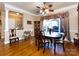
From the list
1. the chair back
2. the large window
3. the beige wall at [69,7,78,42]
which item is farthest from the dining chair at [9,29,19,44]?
the beige wall at [69,7,78,42]

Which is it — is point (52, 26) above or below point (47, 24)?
below

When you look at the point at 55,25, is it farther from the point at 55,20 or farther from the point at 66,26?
the point at 66,26

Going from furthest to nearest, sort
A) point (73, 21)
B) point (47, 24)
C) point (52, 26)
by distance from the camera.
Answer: point (47, 24) < point (52, 26) < point (73, 21)

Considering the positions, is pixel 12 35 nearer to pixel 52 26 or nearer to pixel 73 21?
pixel 52 26

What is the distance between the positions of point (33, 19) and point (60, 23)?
2.14m

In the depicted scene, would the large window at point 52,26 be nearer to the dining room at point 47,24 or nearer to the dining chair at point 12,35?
the dining room at point 47,24

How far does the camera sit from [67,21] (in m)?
5.51

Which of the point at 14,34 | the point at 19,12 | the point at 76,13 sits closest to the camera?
the point at 76,13

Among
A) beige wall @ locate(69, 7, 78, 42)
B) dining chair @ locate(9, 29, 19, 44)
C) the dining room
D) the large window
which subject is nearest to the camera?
the dining room

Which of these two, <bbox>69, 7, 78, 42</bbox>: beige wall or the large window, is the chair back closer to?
the large window

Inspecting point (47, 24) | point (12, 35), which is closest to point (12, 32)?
point (12, 35)

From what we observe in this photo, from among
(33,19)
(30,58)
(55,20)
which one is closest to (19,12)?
(33,19)

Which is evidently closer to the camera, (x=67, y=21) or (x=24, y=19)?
(x=67, y=21)

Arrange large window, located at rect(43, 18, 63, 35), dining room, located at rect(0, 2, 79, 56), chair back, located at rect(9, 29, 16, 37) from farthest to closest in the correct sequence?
chair back, located at rect(9, 29, 16, 37) < large window, located at rect(43, 18, 63, 35) < dining room, located at rect(0, 2, 79, 56)
